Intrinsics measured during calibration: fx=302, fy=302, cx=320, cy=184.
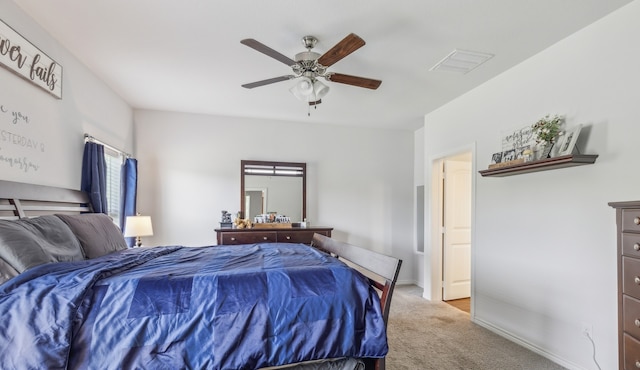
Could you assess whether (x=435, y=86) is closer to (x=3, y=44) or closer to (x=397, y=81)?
(x=397, y=81)

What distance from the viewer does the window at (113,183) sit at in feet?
11.8

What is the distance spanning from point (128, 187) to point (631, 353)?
485 centimetres

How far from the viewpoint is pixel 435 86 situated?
3.41 m

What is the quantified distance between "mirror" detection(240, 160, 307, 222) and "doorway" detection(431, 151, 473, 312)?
6.48 ft

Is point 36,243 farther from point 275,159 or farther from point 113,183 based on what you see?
point 275,159

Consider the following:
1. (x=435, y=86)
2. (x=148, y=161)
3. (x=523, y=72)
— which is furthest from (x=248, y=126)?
(x=523, y=72)

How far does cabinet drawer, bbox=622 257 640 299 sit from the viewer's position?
68.2 inches

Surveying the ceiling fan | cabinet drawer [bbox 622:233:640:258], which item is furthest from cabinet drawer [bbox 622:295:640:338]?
the ceiling fan

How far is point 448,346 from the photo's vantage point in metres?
2.78

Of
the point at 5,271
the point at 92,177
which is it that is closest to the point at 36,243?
the point at 5,271

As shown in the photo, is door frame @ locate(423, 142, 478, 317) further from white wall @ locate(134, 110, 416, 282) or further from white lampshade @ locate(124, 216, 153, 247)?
white lampshade @ locate(124, 216, 153, 247)

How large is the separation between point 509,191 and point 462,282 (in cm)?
191

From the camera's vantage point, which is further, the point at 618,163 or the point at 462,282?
the point at 462,282

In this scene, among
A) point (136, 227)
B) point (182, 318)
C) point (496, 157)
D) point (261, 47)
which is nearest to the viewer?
point (182, 318)
